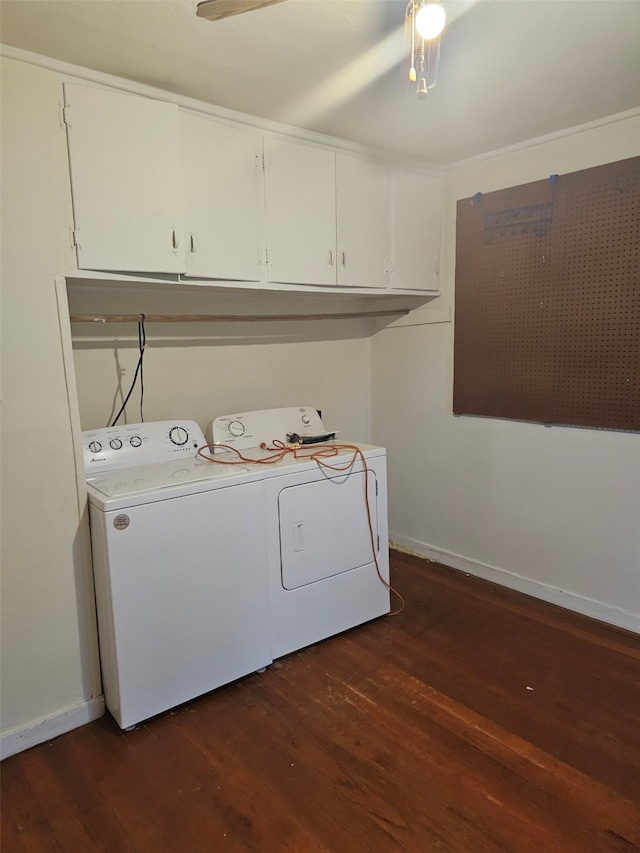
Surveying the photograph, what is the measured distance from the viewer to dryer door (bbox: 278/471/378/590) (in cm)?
230

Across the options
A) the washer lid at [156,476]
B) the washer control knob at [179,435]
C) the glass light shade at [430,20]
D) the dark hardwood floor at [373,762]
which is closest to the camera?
the glass light shade at [430,20]

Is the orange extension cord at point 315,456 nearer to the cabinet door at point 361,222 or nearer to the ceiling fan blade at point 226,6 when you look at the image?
the cabinet door at point 361,222

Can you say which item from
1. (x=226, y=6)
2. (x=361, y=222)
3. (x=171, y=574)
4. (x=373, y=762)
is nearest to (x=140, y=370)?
(x=171, y=574)

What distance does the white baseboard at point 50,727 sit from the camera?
1.83m

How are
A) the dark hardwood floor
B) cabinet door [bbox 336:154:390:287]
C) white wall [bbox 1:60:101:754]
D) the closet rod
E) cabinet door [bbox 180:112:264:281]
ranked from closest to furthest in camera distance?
the dark hardwood floor < white wall [bbox 1:60:101:754] < cabinet door [bbox 180:112:264:281] < the closet rod < cabinet door [bbox 336:154:390:287]

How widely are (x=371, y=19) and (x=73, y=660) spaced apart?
2.43m

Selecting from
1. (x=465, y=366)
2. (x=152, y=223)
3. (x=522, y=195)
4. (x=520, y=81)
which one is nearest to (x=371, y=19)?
(x=520, y=81)

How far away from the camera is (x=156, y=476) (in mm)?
2119

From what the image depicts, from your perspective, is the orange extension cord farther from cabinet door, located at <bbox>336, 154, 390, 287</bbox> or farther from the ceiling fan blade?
the ceiling fan blade

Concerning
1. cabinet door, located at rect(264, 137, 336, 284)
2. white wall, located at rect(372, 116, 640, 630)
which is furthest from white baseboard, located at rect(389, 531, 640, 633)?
cabinet door, located at rect(264, 137, 336, 284)

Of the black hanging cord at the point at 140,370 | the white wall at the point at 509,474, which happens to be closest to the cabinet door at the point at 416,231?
the white wall at the point at 509,474

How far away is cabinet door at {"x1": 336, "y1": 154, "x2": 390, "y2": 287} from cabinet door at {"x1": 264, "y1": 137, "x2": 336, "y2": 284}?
2.3 inches

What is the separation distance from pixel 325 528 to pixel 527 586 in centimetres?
129

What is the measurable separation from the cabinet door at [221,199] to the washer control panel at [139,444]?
2.46 feet
